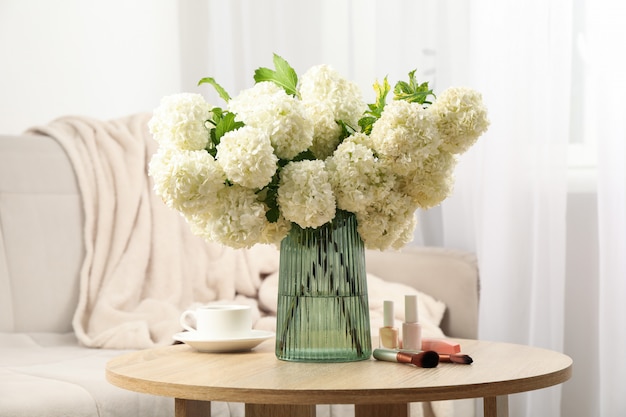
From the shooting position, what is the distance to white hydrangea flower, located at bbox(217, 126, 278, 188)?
3.97ft

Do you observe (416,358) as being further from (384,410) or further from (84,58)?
(84,58)

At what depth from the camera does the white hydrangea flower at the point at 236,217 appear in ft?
4.10

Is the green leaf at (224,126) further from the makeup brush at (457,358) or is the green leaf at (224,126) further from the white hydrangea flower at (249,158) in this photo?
the makeup brush at (457,358)

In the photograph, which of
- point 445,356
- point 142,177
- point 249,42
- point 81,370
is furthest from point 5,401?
point 249,42

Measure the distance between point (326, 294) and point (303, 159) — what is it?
0.20 m

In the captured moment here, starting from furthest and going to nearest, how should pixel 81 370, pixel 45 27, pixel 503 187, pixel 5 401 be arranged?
pixel 45 27 → pixel 503 187 → pixel 81 370 → pixel 5 401

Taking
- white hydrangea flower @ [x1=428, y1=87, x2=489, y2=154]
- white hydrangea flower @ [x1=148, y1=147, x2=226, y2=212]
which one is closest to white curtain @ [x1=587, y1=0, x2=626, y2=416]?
white hydrangea flower @ [x1=428, y1=87, x2=489, y2=154]

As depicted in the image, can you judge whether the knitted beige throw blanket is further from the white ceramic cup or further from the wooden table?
the wooden table

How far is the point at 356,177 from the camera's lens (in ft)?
4.14

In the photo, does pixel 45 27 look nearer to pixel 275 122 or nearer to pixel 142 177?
pixel 142 177

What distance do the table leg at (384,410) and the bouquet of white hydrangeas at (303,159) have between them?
26 centimetres

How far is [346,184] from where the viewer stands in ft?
4.13

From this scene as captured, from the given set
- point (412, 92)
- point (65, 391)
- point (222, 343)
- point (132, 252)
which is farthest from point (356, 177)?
point (132, 252)

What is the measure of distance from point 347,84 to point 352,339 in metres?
0.38
